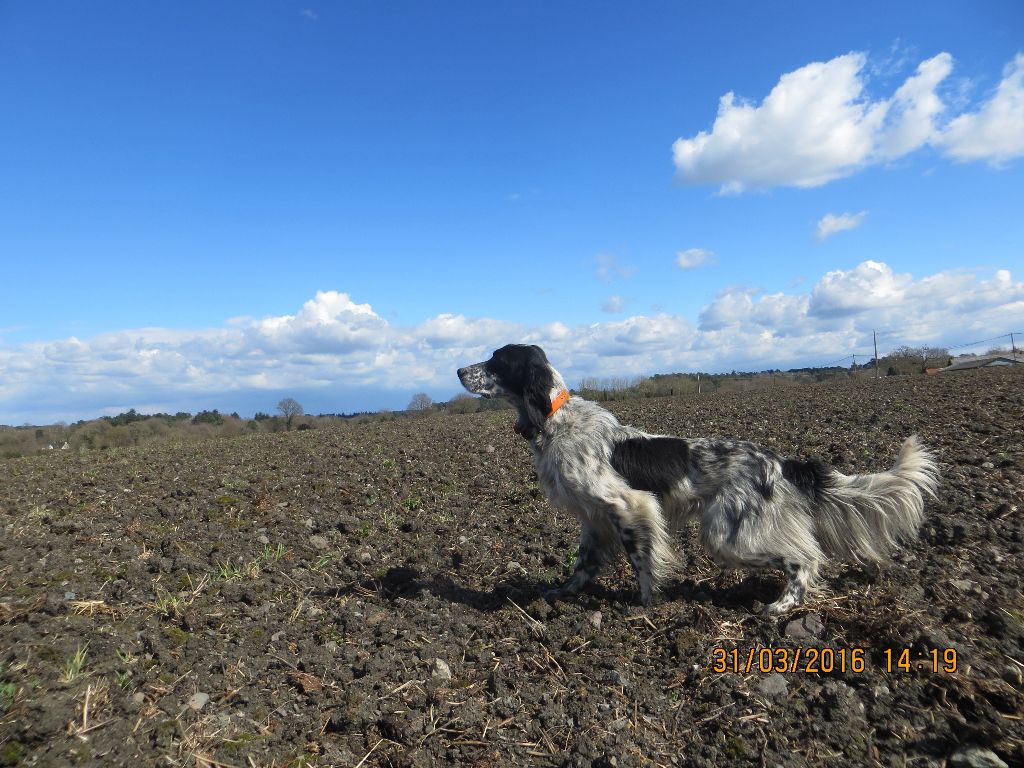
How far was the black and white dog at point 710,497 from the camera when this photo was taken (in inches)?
181

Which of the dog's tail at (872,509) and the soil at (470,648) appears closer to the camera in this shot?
the soil at (470,648)

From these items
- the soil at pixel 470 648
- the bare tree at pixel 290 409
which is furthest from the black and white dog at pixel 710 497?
the bare tree at pixel 290 409

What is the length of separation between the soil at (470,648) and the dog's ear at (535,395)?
1207mm

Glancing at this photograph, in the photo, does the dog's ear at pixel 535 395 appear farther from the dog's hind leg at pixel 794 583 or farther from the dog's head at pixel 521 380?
the dog's hind leg at pixel 794 583

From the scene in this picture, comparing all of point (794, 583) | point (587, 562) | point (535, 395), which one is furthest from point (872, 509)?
point (535, 395)

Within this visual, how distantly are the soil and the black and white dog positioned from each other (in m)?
0.27

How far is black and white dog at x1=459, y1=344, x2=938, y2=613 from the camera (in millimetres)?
4586

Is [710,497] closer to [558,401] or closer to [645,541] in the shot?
[645,541]

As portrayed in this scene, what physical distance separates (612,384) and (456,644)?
97.3 ft

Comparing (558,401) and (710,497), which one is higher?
(558,401)
